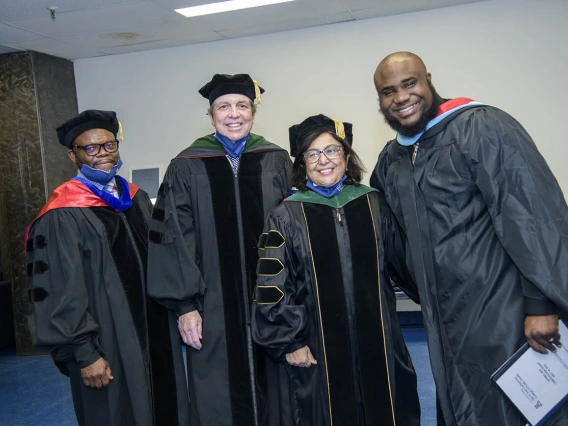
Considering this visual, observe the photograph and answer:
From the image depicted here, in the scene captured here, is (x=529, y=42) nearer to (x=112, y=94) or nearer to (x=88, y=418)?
(x=112, y=94)

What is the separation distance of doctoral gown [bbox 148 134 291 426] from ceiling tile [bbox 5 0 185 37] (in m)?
2.59

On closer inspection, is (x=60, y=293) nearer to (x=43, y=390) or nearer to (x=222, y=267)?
(x=222, y=267)

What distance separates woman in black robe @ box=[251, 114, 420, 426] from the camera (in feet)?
7.49

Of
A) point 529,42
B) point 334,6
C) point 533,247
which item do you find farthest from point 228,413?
point 529,42

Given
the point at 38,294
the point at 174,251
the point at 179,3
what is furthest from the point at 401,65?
the point at 179,3

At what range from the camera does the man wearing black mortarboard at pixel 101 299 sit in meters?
2.43

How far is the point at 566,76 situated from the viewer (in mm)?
5141

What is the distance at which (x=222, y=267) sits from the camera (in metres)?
2.63

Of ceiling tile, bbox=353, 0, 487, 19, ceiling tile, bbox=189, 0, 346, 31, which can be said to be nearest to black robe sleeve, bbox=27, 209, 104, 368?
ceiling tile, bbox=189, 0, 346, 31

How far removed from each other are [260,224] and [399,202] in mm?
725

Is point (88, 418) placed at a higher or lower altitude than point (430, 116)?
lower

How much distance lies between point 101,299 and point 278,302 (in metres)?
0.92

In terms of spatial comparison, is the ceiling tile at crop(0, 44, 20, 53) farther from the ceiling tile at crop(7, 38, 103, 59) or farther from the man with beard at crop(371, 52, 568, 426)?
the man with beard at crop(371, 52, 568, 426)

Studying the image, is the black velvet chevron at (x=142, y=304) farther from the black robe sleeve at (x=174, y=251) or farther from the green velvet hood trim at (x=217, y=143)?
the green velvet hood trim at (x=217, y=143)
